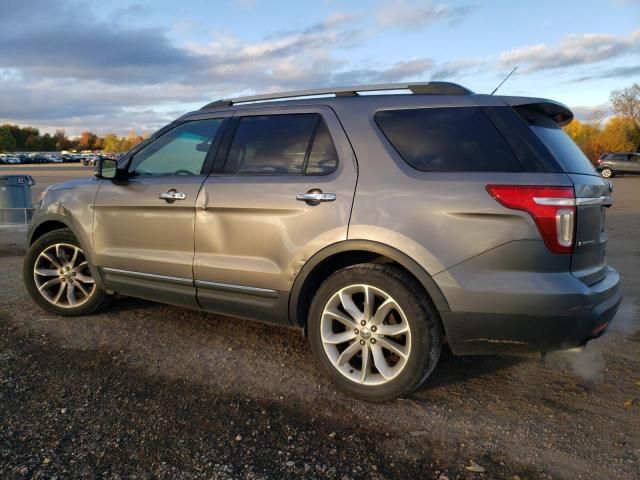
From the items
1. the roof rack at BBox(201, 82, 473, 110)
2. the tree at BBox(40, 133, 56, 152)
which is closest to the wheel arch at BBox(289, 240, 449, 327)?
the roof rack at BBox(201, 82, 473, 110)

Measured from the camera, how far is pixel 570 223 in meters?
2.66

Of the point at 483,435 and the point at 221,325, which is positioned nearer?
the point at 483,435

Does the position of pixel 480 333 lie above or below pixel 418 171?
below

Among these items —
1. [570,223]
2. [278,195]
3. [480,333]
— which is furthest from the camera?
[278,195]

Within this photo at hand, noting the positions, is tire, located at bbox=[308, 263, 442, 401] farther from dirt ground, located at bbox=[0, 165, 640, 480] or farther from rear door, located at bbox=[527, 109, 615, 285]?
rear door, located at bbox=[527, 109, 615, 285]

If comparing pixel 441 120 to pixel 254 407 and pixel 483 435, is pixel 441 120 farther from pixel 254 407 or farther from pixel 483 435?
pixel 254 407

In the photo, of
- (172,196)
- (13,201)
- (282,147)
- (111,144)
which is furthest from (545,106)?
(111,144)

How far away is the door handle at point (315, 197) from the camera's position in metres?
3.16

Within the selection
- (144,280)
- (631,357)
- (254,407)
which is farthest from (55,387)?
(631,357)

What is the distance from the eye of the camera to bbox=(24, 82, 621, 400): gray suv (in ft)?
8.88

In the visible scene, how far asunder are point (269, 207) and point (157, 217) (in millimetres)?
1059

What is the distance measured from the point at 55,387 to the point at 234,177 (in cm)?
178

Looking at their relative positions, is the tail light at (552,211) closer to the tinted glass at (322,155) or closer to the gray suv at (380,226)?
the gray suv at (380,226)

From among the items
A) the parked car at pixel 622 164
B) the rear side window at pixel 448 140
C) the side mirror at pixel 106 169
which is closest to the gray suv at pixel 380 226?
the rear side window at pixel 448 140
